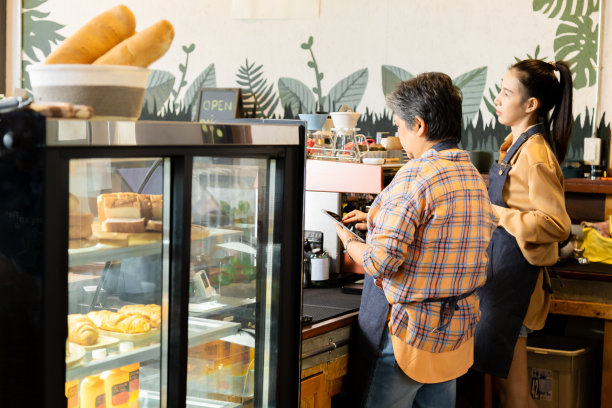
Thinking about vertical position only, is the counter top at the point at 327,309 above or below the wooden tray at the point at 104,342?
below

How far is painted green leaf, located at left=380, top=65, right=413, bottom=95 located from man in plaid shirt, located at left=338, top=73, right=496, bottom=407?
2.63 meters

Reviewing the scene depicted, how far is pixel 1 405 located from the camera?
1456mm

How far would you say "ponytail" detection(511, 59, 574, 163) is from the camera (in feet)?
9.24

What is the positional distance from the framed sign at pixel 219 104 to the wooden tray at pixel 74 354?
3740 mm

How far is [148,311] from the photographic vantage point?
176 cm

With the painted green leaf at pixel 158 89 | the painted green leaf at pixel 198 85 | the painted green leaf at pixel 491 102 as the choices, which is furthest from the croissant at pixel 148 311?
the painted green leaf at pixel 158 89

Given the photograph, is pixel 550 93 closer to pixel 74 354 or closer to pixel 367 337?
pixel 367 337

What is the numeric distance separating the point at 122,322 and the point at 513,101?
178cm

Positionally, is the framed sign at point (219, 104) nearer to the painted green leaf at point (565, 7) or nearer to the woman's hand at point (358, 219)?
the painted green leaf at point (565, 7)

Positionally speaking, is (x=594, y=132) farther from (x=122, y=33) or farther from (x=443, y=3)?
(x=122, y=33)

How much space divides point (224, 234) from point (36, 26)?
491cm

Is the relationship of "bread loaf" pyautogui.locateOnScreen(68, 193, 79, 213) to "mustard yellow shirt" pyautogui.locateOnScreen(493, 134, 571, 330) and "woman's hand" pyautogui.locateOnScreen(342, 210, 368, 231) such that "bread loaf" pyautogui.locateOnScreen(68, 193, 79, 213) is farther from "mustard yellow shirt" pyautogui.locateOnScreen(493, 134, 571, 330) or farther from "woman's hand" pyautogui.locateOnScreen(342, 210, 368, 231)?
"mustard yellow shirt" pyautogui.locateOnScreen(493, 134, 571, 330)

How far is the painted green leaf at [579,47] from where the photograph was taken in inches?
165

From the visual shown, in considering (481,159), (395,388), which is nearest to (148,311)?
(395,388)
